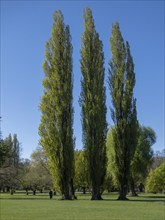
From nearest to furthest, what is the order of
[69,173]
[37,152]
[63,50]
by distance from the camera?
[69,173] → [63,50] → [37,152]

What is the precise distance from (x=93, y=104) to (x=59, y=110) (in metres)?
3.63

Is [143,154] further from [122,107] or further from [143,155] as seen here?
[122,107]

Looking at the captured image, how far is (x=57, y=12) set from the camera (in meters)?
42.8

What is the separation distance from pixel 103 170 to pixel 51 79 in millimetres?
10927

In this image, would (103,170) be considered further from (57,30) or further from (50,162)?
(57,30)

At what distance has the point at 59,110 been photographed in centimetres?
3956

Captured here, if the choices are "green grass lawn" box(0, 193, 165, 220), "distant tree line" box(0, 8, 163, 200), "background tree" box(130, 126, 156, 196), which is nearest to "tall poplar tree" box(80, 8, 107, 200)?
"distant tree line" box(0, 8, 163, 200)

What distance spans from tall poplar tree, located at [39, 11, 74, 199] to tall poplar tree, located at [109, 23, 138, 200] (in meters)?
4.85

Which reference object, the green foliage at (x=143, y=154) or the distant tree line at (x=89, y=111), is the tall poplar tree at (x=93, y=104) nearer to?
the distant tree line at (x=89, y=111)

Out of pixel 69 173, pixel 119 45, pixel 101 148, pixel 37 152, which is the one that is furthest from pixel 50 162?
pixel 37 152

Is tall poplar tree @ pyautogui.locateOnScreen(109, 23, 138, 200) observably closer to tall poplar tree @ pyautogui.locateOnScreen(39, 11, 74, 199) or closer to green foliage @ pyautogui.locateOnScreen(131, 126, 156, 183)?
tall poplar tree @ pyautogui.locateOnScreen(39, 11, 74, 199)

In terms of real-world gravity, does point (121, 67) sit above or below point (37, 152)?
above

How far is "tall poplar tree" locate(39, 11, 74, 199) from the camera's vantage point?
126ft

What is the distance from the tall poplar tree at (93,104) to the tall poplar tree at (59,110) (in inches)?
63.3
